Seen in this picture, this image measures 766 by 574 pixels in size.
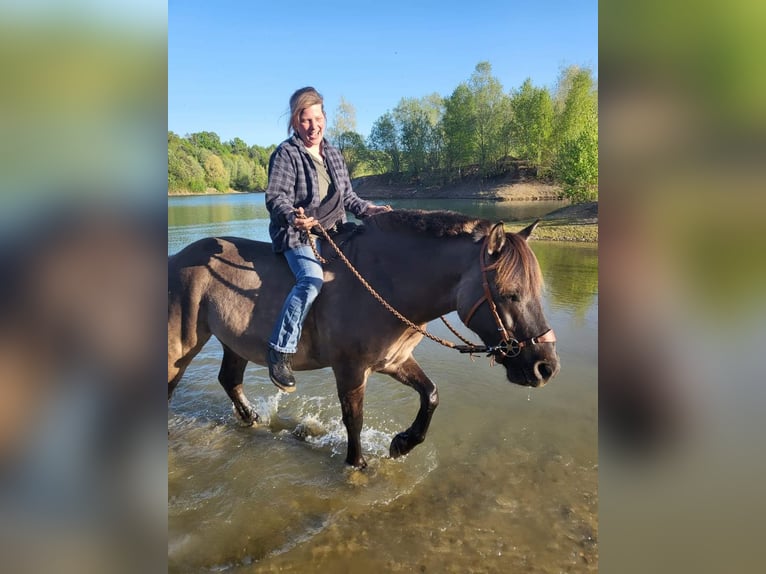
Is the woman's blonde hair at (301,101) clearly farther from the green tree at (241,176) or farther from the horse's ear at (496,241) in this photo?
the green tree at (241,176)

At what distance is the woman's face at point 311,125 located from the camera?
427 cm

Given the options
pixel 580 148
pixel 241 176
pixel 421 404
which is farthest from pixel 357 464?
pixel 241 176

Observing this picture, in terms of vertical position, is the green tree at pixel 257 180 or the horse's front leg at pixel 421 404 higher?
the green tree at pixel 257 180

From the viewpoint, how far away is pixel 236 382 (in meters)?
5.79

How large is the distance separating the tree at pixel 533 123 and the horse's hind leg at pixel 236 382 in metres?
48.1

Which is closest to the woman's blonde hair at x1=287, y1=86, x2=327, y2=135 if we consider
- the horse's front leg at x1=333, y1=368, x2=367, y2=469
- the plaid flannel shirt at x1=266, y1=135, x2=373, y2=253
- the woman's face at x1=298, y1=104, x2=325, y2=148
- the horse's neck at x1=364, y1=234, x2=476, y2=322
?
the woman's face at x1=298, y1=104, x2=325, y2=148

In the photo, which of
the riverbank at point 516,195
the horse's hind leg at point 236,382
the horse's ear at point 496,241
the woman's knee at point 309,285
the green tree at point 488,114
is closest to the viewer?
the horse's ear at point 496,241

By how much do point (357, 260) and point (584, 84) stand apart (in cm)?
3642

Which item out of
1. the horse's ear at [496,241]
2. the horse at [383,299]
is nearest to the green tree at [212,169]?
the horse at [383,299]

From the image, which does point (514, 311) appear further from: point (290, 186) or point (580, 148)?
point (580, 148)
